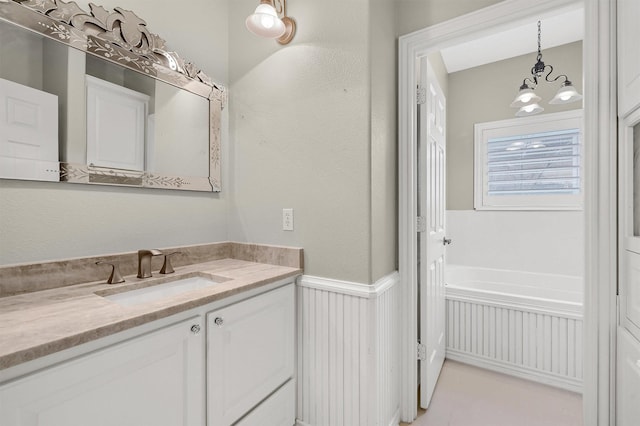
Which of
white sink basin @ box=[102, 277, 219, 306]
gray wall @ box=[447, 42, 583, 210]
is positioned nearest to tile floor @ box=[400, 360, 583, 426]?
white sink basin @ box=[102, 277, 219, 306]

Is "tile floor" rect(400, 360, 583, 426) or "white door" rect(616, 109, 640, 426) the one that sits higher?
"white door" rect(616, 109, 640, 426)

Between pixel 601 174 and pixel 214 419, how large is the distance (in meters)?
1.84

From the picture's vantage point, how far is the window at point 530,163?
2.89 metres

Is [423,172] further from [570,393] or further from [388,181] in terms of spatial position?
[570,393]

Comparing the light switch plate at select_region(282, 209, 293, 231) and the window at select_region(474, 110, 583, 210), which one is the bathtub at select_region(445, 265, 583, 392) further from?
the light switch plate at select_region(282, 209, 293, 231)

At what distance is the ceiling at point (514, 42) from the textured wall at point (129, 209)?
78.6 inches

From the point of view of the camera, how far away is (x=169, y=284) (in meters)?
1.37

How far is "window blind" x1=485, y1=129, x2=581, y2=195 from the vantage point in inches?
114

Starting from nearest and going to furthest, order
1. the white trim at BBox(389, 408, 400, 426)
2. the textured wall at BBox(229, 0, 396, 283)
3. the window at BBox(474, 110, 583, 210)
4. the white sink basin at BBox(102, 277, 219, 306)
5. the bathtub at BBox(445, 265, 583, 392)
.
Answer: the white sink basin at BBox(102, 277, 219, 306) < the textured wall at BBox(229, 0, 396, 283) < the white trim at BBox(389, 408, 400, 426) < the bathtub at BBox(445, 265, 583, 392) < the window at BBox(474, 110, 583, 210)

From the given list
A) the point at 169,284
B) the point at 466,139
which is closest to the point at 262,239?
the point at 169,284

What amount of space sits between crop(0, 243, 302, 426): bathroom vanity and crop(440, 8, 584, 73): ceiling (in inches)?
101

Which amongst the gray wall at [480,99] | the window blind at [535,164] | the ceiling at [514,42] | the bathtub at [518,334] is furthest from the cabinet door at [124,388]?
the window blind at [535,164]

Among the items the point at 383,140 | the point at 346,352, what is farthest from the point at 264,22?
the point at 346,352

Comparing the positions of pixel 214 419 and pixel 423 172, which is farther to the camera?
pixel 423 172
